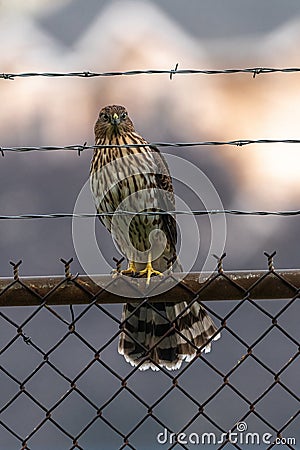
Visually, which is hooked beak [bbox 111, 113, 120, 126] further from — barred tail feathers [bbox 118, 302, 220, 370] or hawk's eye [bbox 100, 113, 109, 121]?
barred tail feathers [bbox 118, 302, 220, 370]

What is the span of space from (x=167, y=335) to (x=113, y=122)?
194 centimetres

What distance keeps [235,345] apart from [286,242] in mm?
1032

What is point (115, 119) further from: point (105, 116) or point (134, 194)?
point (134, 194)

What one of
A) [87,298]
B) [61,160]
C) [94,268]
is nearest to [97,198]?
[94,268]

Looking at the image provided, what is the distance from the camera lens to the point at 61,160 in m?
8.20

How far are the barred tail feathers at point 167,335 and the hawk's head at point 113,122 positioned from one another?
5.35 feet

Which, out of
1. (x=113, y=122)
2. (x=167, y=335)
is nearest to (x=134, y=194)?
(x=113, y=122)

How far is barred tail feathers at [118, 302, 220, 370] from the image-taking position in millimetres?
3744

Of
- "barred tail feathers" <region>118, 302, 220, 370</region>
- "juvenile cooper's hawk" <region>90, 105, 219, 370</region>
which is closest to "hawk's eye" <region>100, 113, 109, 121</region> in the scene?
"juvenile cooper's hawk" <region>90, 105, 219, 370</region>

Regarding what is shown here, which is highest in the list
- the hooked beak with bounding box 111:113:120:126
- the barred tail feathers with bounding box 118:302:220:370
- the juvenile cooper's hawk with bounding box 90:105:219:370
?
the hooked beak with bounding box 111:113:120:126

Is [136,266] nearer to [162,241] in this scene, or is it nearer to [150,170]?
[162,241]

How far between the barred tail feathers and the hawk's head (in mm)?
1630

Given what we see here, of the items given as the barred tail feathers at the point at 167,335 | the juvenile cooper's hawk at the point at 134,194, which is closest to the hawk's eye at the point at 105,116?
the juvenile cooper's hawk at the point at 134,194

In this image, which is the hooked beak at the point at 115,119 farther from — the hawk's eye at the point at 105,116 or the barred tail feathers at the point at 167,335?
the barred tail feathers at the point at 167,335
